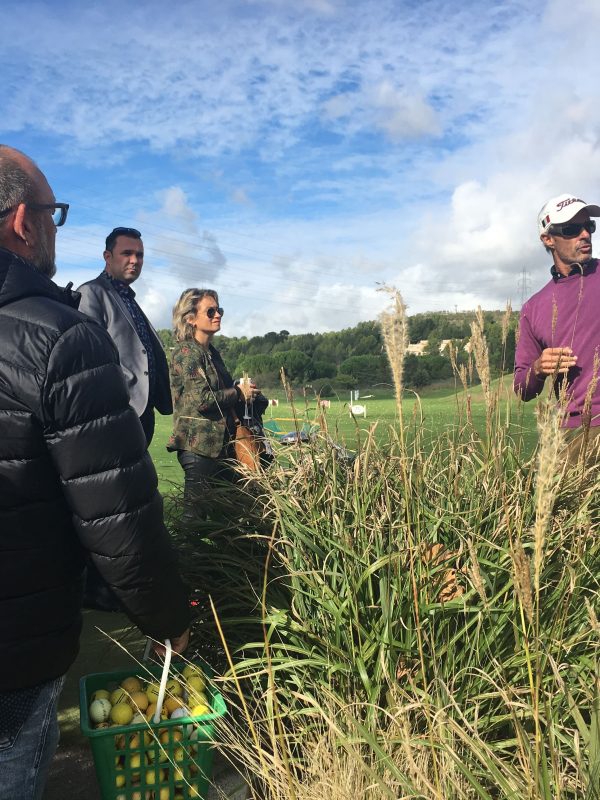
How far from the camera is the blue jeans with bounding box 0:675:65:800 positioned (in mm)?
1644

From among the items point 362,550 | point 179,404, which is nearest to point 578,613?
point 362,550

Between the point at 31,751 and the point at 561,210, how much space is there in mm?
3536

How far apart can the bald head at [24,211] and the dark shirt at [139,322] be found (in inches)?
110

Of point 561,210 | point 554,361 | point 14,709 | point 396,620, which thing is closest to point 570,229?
point 561,210

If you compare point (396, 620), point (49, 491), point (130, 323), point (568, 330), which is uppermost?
point (130, 323)

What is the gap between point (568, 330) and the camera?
3.78 meters

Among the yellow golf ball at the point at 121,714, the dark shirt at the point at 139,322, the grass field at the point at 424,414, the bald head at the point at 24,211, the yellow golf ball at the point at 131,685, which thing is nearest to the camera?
the bald head at the point at 24,211

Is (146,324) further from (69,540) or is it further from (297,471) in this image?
(69,540)

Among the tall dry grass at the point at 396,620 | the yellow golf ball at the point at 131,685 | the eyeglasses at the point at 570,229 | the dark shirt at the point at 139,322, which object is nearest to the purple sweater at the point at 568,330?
the eyeglasses at the point at 570,229

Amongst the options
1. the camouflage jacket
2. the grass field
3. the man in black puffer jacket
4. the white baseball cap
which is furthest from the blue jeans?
the white baseball cap

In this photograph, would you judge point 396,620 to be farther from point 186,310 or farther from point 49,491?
point 186,310

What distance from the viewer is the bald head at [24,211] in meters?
1.72

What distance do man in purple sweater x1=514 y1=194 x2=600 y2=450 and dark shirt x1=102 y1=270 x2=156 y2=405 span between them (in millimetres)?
2352

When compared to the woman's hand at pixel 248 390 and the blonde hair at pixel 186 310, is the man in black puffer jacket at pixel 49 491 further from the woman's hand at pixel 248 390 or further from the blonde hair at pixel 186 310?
the blonde hair at pixel 186 310
